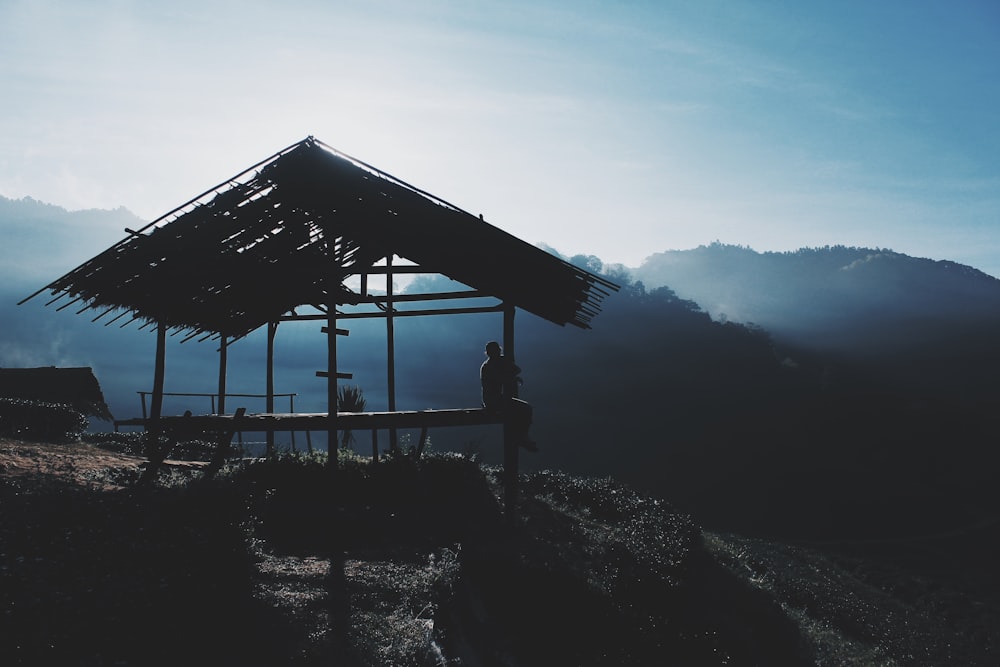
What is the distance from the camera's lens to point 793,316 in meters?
113

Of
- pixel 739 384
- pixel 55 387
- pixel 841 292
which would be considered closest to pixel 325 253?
pixel 55 387

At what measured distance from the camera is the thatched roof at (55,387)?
24781 millimetres

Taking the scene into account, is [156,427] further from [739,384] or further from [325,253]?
[739,384]

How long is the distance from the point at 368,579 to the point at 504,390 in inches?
174

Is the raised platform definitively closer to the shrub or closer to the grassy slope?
the grassy slope

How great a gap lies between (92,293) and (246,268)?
8.66 feet

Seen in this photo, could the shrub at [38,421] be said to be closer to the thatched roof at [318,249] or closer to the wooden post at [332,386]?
the thatched roof at [318,249]

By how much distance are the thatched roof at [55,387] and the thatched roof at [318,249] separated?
16608 millimetres

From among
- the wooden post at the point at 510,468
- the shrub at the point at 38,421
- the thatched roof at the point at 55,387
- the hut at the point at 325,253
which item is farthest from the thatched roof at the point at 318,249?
the thatched roof at the point at 55,387

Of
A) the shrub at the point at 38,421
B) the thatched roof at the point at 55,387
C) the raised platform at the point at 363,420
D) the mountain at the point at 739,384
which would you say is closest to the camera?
the raised platform at the point at 363,420

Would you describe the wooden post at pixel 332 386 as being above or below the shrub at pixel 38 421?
above

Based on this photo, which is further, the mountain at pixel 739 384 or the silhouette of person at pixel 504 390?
the mountain at pixel 739 384

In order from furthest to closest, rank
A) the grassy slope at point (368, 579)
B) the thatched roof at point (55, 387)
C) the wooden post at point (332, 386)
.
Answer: the thatched roof at point (55, 387), the wooden post at point (332, 386), the grassy slope at point (368, 579)

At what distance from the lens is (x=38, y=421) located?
17.8 m
